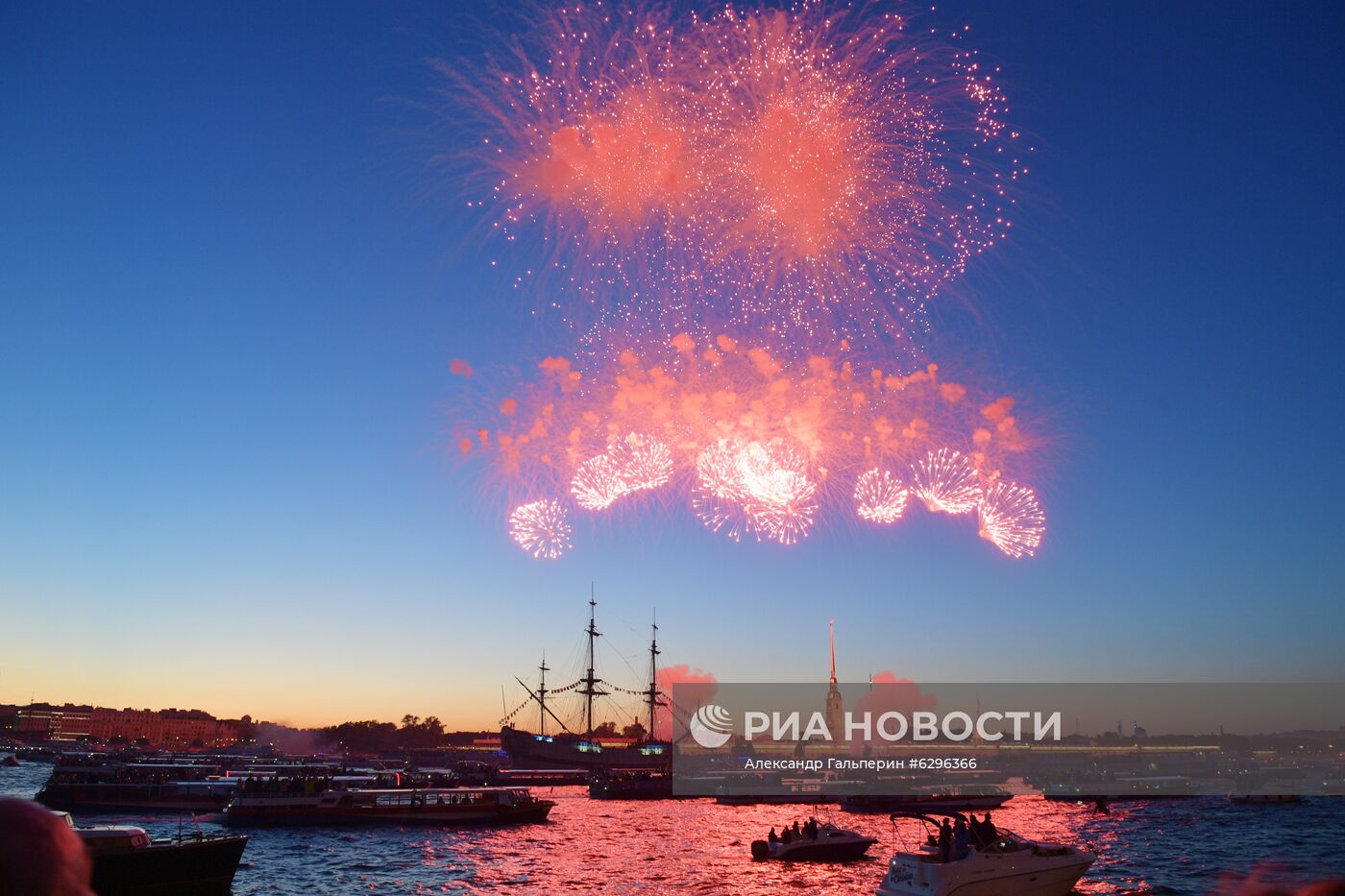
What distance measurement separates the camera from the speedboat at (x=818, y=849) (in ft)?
181

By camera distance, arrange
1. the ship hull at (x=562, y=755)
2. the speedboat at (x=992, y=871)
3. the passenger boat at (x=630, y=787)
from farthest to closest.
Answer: the ship hull at (x=562, y=755) < the passenger boat at (x=630, y=787) < the speedboat at (x=992, y=871)

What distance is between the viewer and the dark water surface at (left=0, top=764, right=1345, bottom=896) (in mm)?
47688

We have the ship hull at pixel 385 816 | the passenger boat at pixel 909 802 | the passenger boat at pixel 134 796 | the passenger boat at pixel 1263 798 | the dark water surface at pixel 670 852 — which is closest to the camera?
the dark water surface at pixel 670 852

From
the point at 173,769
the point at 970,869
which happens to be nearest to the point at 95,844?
the point at 970,869

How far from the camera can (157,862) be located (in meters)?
37.8

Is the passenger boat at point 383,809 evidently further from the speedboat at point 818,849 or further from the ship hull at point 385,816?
the speedboat at point 818,849

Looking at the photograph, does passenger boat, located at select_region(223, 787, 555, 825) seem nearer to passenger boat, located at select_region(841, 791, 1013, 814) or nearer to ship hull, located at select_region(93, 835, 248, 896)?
ship hull, located at select_region(93, 835, 248, 896)

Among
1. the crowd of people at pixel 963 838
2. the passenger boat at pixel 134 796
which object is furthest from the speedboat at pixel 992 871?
the passenger boat at pixel 134 796

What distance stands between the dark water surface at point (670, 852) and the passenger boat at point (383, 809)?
225 centimetres

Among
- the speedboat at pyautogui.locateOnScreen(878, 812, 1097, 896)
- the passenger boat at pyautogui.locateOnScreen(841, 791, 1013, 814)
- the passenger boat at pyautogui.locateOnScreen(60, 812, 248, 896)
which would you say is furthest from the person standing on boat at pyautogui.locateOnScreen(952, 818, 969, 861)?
the passenger boat at pyautogui.locateOnScreen(841, 791, 1013, 814)

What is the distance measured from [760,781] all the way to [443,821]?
56834mm

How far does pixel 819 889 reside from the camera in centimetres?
4584

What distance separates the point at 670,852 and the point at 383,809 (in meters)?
30.3

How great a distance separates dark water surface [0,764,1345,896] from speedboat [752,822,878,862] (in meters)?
0.93
